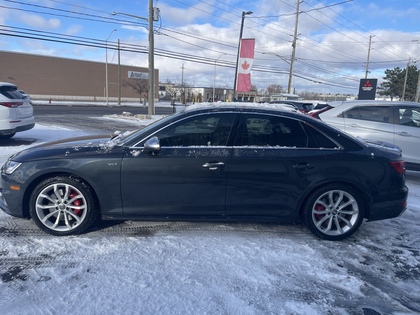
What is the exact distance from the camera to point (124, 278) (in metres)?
2.88

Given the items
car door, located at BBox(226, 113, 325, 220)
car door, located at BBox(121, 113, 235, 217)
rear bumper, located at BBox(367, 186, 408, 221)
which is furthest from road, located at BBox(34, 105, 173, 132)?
rear bumper, located at BBox(367, 186, 408, 221)

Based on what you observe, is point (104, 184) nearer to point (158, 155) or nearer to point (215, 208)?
point (158, 155)

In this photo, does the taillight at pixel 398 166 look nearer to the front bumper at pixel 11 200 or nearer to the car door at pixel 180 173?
the car door at pixel 180 173

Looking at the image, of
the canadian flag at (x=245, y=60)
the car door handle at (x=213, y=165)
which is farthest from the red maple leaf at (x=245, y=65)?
the car door handle at (x=213, y=165)

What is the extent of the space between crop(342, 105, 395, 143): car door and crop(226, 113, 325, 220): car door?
3837 millimetres

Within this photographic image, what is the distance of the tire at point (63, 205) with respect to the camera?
140 inches

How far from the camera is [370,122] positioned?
22.7ft

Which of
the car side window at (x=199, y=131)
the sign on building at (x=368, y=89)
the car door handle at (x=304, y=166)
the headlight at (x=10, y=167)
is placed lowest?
the headlight at (x=10, y=167)

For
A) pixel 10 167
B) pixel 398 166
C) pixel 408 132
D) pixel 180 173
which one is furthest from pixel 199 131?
pixel 408 132

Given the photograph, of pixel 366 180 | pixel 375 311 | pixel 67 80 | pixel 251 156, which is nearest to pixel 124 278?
pixel 251 156

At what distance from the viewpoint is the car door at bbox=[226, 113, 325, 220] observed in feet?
11.9

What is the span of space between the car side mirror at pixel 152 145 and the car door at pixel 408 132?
18.4 ft

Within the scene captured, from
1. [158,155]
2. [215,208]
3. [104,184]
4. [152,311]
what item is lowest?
[152,311]

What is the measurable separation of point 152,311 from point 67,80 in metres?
67.6
